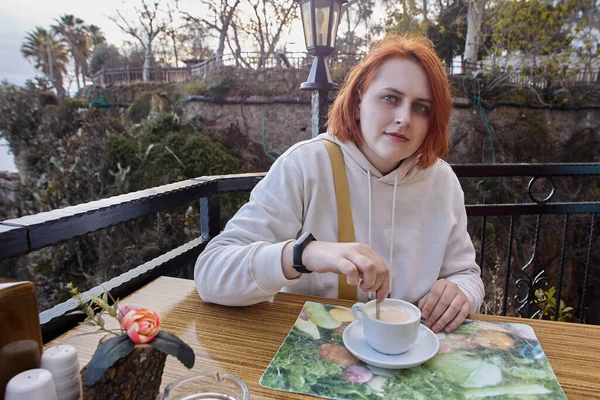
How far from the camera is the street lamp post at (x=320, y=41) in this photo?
208 cm

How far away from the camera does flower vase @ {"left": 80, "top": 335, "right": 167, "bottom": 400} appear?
0.42 m

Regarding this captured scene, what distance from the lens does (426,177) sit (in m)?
1.20

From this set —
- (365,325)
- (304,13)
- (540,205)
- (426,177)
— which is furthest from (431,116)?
(304,13)

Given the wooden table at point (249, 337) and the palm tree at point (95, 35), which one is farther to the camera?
the palm tree at point (95, 35)

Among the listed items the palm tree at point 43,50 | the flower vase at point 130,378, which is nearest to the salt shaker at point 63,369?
the flower vase at point 130,378

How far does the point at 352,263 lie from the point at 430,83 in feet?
2.02

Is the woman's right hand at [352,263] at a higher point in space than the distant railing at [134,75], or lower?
lower

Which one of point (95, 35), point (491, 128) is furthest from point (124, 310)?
point (95, 35)

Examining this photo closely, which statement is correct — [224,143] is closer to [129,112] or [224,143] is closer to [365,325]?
[129,112]

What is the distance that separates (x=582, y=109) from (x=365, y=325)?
1193 cm

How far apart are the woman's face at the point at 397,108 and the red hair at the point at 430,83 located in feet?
0.07

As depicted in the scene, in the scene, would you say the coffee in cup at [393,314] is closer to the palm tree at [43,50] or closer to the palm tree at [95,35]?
the palm tree at [95,35]

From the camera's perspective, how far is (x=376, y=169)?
115 centimetres

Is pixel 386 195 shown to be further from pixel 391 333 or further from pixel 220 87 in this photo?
pixel 220 87
